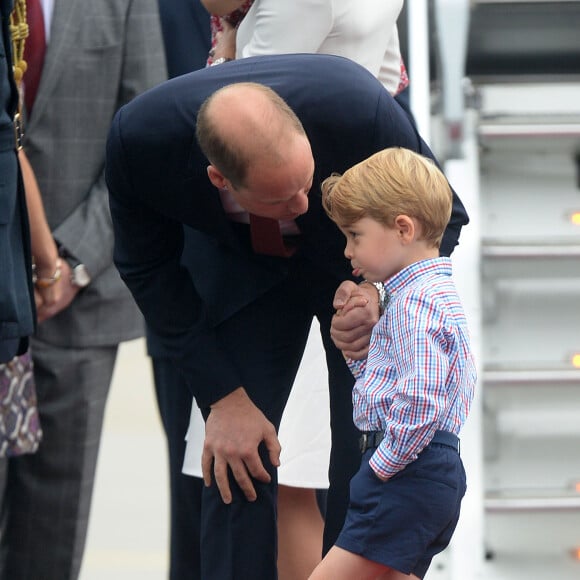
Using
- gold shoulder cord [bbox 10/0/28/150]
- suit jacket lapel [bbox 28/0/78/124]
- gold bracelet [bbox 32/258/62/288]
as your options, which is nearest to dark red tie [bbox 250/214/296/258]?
gold shoulder cord [bbox 10/0/28/150]

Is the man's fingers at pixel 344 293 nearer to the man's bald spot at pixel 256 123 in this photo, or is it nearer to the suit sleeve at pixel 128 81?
the man's bald spot at pixel 256 123

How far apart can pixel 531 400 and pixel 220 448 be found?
1426 mm

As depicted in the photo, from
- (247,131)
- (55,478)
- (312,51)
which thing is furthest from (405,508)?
(55,478)

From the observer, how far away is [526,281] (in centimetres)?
432

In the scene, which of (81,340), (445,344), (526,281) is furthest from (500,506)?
(445,344)

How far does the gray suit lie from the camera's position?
376 centimetres

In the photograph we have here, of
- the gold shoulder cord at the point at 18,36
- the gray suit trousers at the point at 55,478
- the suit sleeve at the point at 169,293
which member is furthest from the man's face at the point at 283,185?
the gray suit trousers at the point at 55,478

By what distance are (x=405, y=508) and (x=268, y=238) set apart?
594mm

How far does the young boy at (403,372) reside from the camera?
2.56 metres

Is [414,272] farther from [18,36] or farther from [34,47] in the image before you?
[34,47]

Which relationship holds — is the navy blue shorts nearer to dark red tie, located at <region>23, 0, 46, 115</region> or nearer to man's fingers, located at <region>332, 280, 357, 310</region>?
man's fingers, located at <region>332, 280, 357, 310</region>

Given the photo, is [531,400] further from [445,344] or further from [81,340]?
[445,344]

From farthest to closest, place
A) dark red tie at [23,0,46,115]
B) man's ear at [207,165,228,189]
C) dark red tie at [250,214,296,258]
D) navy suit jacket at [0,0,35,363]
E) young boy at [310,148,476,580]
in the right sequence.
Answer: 1. dark red tie at [23,0,46,115]
2. navy suit jacket at [0,0,35,363]
3. dark red tie at [250,214,296,258]
4. man's ear at [207,165,228,189]
5. young boy at [310,148,476,580]

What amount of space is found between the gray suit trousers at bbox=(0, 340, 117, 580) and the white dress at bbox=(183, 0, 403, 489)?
1.65ft
